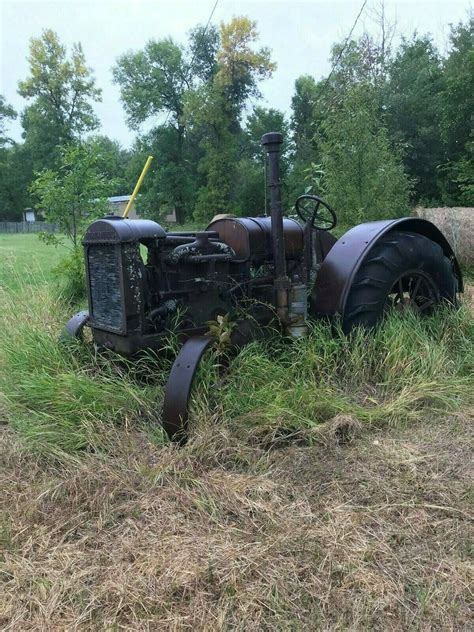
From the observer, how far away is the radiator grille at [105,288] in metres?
3.27

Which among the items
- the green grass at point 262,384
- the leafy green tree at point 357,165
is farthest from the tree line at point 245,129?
the green grass at point 262,384

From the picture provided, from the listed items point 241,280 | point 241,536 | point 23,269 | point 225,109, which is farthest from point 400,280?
point 225,109

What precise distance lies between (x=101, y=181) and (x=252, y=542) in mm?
7696

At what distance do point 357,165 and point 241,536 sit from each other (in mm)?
6803

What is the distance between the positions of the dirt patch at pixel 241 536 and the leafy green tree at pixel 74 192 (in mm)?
6146

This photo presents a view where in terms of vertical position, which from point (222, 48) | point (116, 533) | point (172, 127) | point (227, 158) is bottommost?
point (116, 533)

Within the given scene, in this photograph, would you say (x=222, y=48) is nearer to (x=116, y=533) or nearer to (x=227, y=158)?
(x=227, y=158)

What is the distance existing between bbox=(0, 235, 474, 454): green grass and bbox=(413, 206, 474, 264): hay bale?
567 centimetres

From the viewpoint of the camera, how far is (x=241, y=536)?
2133 millimetres

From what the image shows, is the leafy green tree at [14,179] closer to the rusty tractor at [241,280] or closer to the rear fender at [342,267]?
the rusty tractor at [241,280]

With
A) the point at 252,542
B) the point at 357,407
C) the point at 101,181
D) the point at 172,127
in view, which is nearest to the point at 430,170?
the point at 101,181

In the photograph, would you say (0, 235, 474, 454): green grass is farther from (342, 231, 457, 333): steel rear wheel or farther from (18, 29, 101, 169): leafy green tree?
(18, 29, 101, 169): leafy green tree

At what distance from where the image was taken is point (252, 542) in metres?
2.08

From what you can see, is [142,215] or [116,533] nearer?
[116,533]
